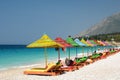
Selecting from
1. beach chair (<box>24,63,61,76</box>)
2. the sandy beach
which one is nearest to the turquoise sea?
the sandy beach

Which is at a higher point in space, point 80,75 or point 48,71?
point 48,71

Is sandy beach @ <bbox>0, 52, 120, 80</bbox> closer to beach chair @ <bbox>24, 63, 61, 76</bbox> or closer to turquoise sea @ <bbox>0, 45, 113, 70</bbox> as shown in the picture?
beach chair @ <bbox>24, 63, 61, 76</bbox>

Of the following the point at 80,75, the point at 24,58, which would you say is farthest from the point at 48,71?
the point at 24,58

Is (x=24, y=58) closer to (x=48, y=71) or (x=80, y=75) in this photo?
(x=48, y=71)

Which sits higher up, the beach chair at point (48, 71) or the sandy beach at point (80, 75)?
the beach chair at point (48, 71)

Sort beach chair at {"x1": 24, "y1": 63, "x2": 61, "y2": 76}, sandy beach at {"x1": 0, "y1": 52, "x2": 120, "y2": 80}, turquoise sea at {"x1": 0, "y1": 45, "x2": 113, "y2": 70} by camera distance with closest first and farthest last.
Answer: sandy beach at {"x1": 0, "y1": 52, "x2": 120, "y2": 80} < beach chair at {"x1": 24, "y1": 63, "x2": 61, "y2": 76} < turquoise sea at {"x1": 0, "y1": 45, "x2": 113, "y2": 70}

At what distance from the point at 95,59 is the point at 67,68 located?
8218 mm

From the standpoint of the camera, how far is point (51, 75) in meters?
12.7

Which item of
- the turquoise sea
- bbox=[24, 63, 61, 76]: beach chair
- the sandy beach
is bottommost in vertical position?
the turquoise sea

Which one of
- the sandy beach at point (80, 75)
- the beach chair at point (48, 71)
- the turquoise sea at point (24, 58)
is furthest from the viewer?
the turquoise sea at point (24, 58)

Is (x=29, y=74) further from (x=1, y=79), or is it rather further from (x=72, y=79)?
(x=72, y=79)

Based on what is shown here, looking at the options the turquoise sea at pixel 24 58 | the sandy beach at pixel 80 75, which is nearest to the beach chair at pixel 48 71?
the sandy beach at pixel 80 75

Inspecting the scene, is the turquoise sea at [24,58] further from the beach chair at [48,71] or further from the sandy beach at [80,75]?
the beach chair at [48,71]

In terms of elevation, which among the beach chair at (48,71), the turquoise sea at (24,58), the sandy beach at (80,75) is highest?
the beach chair at (48,71)
